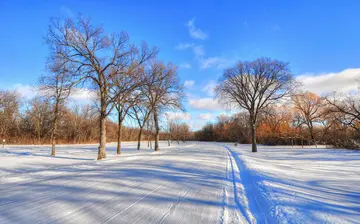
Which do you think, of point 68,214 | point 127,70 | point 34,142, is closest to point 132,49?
point 127,70

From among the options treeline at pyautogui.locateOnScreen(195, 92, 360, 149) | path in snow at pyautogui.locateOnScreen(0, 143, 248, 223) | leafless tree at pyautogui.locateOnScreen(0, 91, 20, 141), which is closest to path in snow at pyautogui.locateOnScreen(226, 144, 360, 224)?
path in snow at pyautogui.locateOnScreen(0, 143, 248, 223)

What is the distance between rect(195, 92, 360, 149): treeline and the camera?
48.0ft

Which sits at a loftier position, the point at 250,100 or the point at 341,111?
the point at 250,100

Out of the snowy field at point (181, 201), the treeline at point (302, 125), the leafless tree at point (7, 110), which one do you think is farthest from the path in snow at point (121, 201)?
the leafless tree at point (7, 110)

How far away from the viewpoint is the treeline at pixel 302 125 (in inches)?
576

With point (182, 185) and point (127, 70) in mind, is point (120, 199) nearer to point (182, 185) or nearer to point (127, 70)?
point (182, 185)

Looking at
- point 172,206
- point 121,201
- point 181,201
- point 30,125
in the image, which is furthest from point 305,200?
point 30,125

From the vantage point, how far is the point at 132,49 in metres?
15.5

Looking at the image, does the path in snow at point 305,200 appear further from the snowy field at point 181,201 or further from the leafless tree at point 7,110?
the leafless tree at point 7,110

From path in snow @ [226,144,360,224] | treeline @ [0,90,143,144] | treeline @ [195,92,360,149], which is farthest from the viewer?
treeline @ [0,90,143,144]

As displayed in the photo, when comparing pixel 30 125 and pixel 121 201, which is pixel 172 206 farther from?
pixel 30 125

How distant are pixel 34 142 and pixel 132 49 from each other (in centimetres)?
4024

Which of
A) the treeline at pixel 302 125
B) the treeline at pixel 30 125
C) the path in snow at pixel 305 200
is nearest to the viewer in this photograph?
the path in snow at pixel 305 200

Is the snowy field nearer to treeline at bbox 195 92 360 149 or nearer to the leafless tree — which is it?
treeline at bbox 195 92 360 149
